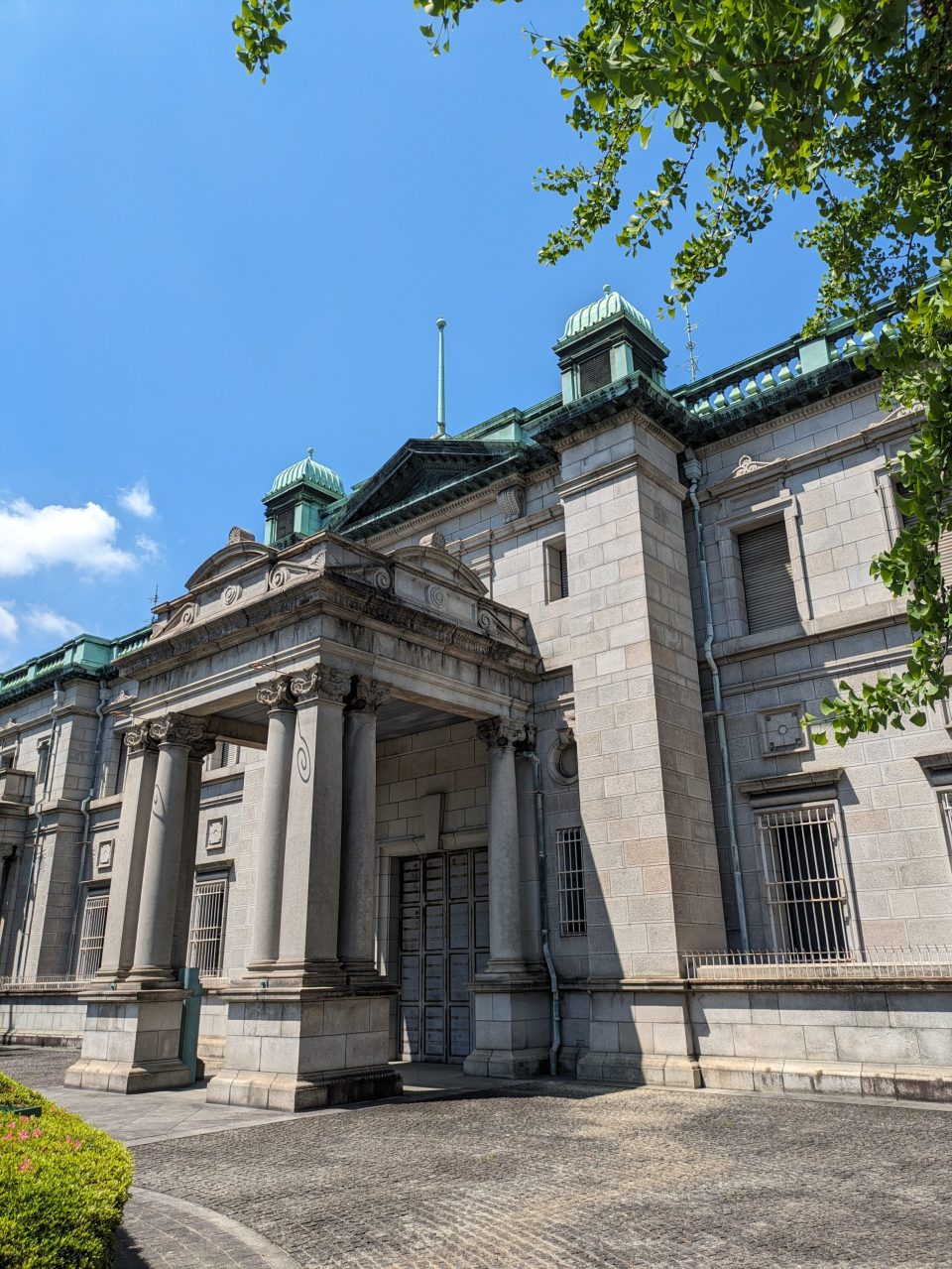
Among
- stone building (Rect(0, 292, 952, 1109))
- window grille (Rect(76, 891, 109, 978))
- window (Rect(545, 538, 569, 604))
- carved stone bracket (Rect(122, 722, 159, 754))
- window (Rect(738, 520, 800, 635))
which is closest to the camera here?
stone building (Rect(0, 292, 952, 1109))

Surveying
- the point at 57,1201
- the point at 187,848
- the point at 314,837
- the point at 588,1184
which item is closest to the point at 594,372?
the point at 314,837

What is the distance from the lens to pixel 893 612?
15.0 metres

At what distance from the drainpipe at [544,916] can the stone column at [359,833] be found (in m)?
4.01

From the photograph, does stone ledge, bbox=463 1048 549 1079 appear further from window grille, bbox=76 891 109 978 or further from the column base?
window grille, bbox=76 891 109 978

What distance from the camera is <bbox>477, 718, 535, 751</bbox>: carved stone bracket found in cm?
1745

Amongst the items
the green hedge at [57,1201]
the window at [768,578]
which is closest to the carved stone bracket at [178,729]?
the window at [768,578]

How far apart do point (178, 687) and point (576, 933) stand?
27.8 feet

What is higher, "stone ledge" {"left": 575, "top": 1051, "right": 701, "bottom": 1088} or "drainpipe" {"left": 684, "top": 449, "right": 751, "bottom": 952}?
"drainpipe" {"left": 684, "top": 449, "right": 751, "bottom": 952}

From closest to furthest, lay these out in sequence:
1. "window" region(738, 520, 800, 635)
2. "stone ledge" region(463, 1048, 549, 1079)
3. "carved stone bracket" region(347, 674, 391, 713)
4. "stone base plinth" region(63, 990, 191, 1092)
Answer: "carved stone bracket" region(347, 674, 391, 713)
"stone base plinth" region(63, 990, 191, 1092)
"stone ledge" region(463, 1048, 549, 1079)
"window" region(738, 520, 800, 635)

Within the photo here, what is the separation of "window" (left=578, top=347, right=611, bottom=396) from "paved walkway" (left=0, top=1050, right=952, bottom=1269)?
1349 centimetres

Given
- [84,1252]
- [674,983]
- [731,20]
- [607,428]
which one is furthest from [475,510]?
[84,1252]

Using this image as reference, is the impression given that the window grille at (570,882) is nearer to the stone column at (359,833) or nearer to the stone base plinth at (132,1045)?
the stone column at (359,833)

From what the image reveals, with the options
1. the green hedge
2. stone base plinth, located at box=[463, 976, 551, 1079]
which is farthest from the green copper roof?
the green hedge

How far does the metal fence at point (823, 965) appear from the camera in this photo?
12062mm
